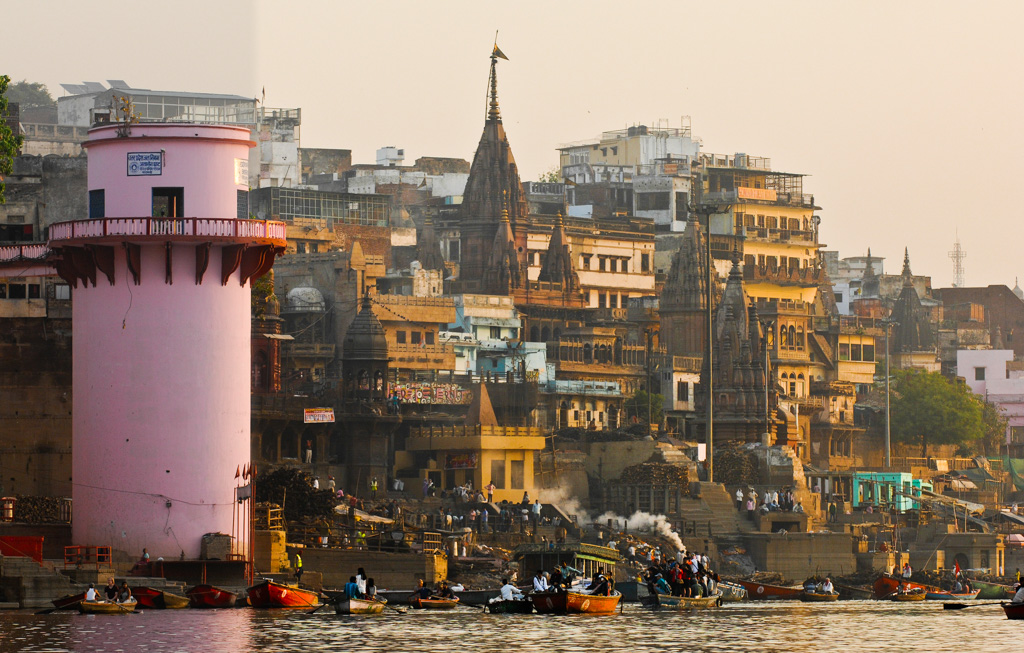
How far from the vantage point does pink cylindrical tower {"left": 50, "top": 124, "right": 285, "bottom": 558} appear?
58531 mm

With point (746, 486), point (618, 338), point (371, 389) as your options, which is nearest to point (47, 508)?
point (371, 389)

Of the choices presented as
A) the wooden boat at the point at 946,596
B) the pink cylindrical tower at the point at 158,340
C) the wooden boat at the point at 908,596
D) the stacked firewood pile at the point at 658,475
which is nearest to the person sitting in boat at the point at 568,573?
the pink cylindrical tower at the point at 158,340

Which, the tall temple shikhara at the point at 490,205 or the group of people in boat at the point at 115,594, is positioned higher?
the tall temple shikhara at the point at 490,205

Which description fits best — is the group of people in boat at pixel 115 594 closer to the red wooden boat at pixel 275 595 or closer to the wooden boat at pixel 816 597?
the red wooden boat at pixel 275 595

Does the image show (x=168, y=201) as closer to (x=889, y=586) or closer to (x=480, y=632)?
(x=480, y=632)

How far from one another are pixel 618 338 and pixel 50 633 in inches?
2740

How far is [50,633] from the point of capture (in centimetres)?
4819

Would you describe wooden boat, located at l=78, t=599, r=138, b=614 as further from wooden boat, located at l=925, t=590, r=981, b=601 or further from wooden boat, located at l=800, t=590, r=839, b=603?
wooden boat, located at l=925, t=590, r=981, b=601

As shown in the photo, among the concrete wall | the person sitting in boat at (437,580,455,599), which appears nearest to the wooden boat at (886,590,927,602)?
the concrete wall

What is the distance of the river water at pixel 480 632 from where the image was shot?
1909 inches

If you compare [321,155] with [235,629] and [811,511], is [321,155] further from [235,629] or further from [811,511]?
[235,629]

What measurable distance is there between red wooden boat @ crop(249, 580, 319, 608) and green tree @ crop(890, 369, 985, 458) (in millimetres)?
73753

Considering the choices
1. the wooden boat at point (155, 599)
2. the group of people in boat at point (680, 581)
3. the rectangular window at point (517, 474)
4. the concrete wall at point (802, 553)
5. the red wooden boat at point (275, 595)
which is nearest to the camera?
the wooden boat at point (155, 599)

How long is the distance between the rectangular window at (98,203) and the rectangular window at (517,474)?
33.0 metres
